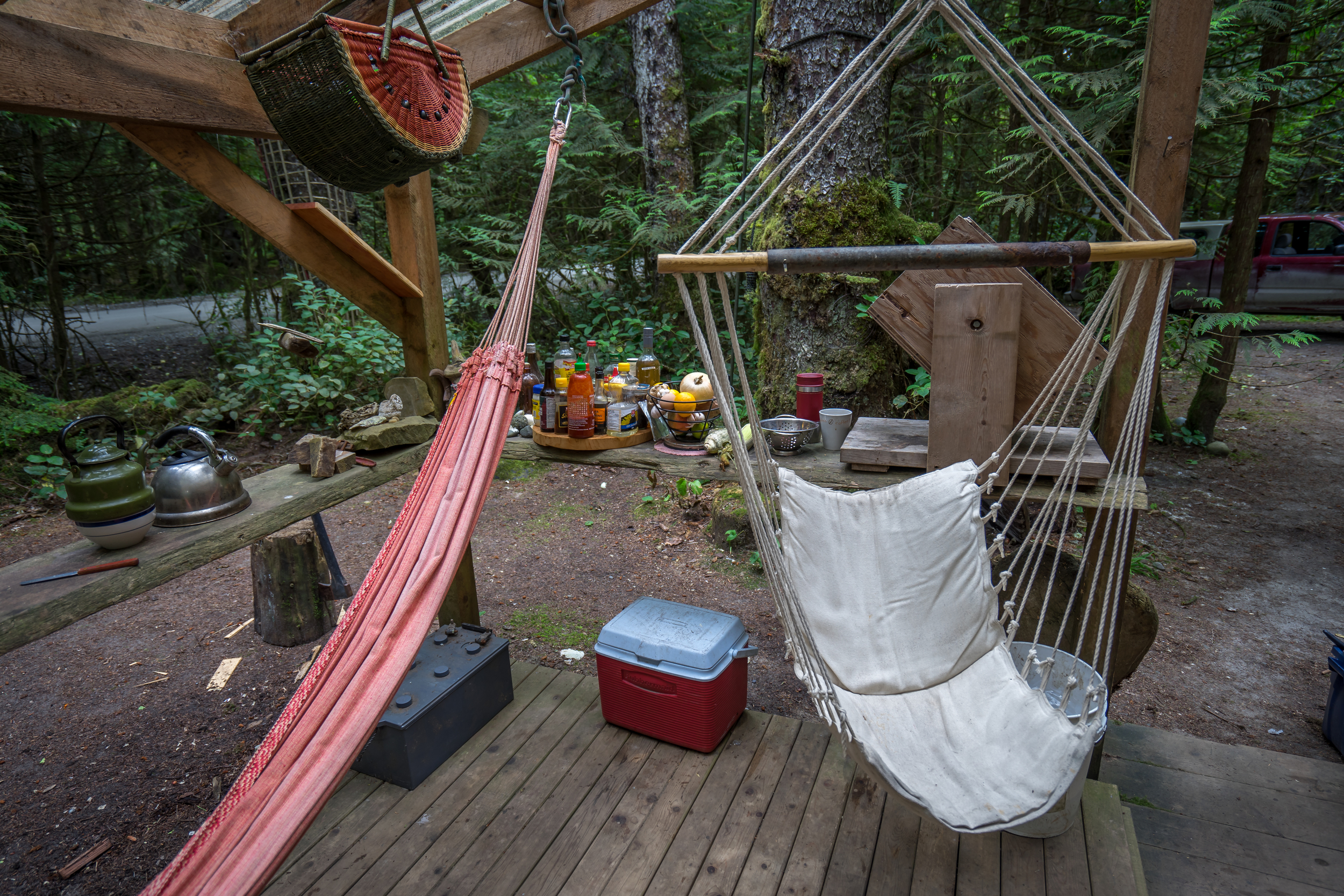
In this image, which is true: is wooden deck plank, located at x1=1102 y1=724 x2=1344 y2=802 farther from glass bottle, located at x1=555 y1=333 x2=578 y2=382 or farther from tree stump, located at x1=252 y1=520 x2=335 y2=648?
tree stump, located at x1=252 y1=520 x2=335 y2=648

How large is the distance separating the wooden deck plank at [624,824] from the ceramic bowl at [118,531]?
121 cm

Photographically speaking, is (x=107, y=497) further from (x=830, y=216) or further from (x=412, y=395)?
(x=830, y=216)

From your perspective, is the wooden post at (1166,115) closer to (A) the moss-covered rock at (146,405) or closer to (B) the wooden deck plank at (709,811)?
(B) the wooden deck plank at (709,811)

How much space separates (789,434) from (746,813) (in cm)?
94

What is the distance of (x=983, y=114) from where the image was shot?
4.44 meters

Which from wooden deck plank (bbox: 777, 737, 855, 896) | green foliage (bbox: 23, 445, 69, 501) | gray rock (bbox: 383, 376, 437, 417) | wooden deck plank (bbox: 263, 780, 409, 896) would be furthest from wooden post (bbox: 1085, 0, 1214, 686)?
green foliage (bbox: 23, 445, 69, 501)

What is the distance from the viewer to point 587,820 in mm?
1669

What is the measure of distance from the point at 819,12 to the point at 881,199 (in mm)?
775

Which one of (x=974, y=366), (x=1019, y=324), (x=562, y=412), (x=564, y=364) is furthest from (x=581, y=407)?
(x=1019, y=324)

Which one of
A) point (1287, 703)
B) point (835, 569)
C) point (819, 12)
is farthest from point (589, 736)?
point (819, 12)

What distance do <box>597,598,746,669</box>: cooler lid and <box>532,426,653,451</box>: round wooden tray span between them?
18.8 inches

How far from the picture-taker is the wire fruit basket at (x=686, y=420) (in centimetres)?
201

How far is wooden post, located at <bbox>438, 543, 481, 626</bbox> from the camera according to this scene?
93.9 inches

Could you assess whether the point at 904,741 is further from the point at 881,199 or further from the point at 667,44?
the point at 667,44
